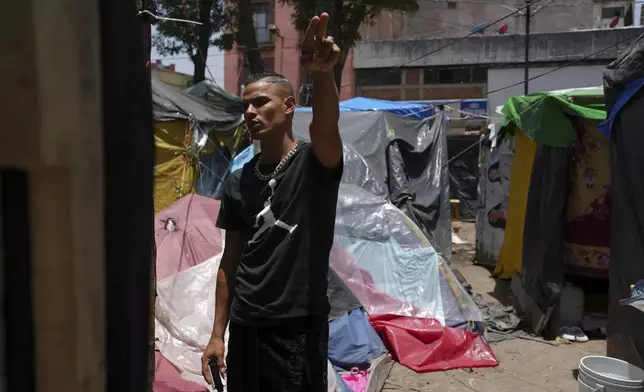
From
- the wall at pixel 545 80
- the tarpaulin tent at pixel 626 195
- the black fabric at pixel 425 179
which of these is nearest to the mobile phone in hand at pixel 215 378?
the tarpaulin tent at pixel 626 195

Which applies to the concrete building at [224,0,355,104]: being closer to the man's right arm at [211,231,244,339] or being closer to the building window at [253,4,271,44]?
the building window at [253,4,271,44]

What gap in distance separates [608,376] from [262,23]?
25267 mm

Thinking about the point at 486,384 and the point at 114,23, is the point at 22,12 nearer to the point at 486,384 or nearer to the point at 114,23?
the point at 114,23

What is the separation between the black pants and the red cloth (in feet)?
9.32

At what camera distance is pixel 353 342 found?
4254 millimetres

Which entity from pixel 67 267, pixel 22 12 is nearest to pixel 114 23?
pixel 22 12

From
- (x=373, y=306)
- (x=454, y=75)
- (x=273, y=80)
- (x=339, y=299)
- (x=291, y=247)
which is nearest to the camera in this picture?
(x=291, y=247)

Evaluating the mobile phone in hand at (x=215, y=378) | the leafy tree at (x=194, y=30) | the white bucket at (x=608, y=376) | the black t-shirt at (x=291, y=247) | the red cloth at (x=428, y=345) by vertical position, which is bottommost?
the red cloth at (x=428, y=345)

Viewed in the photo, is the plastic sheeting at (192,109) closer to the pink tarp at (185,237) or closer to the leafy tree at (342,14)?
the pink tarp at (185,237)

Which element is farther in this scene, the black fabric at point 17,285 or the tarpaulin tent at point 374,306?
the tarpaulin tent at point 374,306

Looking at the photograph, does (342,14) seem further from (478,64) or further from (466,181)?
(478,64)

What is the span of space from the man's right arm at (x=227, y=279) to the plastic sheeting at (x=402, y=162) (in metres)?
4.99

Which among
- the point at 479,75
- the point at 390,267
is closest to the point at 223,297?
the point at 390,267

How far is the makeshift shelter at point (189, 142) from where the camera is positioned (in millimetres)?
8992
